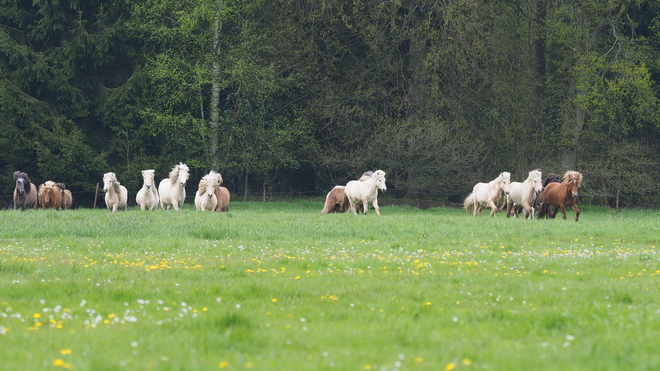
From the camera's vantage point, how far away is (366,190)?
102ft

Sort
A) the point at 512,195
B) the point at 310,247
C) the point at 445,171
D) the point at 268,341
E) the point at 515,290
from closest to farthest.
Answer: the point at 268,341 < the point at 515,290 < the point at 310,247 < the point at 512,195 < the point at 445,171

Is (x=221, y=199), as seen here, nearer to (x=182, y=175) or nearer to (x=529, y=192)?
(x=182, y=175)

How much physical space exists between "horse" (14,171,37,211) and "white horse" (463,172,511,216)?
1699cm

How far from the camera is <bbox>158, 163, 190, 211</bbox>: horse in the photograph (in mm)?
31441

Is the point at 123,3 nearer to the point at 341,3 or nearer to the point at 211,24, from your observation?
the point at 211,24

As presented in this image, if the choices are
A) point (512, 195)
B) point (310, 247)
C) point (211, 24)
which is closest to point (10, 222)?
point (310, 247)

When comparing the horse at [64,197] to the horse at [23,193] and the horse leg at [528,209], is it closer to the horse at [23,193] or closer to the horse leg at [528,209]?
the horse at [23,193]

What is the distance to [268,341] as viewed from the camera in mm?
6875

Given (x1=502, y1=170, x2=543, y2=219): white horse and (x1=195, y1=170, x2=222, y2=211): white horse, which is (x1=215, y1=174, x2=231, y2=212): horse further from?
(x1=502, y1=170, x2=543, y2=219): white horse

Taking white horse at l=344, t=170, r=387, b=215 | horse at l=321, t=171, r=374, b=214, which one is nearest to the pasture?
white horse at l=344, t=170, r=387, b=215

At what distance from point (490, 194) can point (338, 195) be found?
6.27m

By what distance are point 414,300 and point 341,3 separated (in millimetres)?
31861

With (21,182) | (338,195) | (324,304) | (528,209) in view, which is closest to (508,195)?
(528,209)

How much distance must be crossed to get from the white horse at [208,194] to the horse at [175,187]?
72cm
